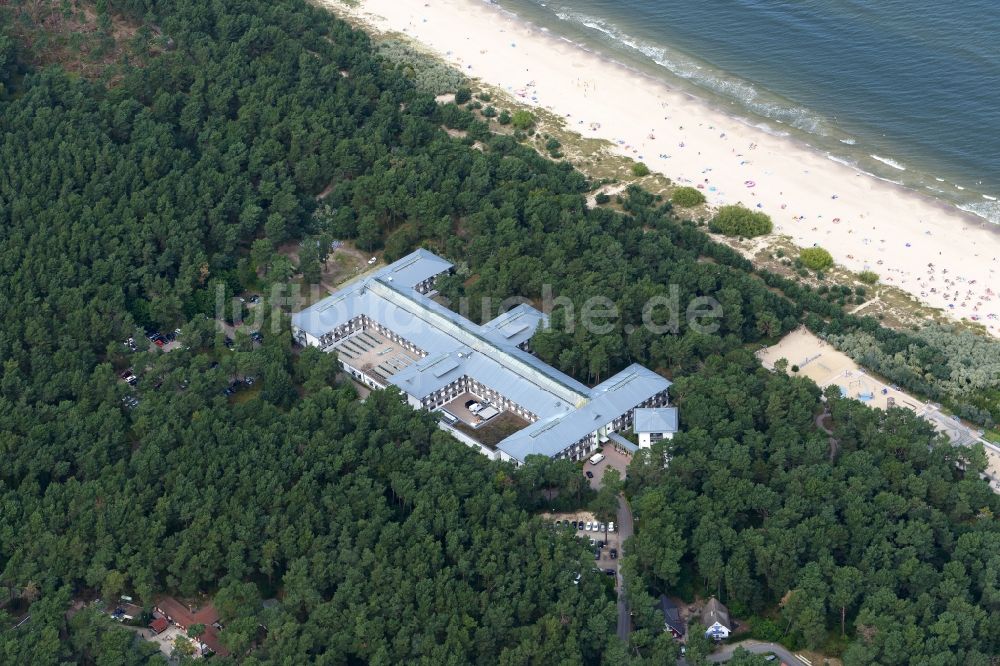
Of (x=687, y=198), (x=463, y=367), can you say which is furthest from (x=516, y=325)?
(x=687, y=198)

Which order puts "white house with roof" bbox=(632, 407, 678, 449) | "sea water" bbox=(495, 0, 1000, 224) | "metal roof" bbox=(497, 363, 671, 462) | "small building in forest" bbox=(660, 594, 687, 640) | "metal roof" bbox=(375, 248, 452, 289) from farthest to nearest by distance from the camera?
"sea water" bbox=(495, 0, 1000, 224), "metal roof" bbox=(375, 248, 452, 289), "white house with roof" bbox=(632, 407, 678, 449), "metal roof" bbox=(497, 363, 671, 462), "small building in forest" bbox=(660, 594, 687, 640)

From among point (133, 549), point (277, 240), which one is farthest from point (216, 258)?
point (133, 549)

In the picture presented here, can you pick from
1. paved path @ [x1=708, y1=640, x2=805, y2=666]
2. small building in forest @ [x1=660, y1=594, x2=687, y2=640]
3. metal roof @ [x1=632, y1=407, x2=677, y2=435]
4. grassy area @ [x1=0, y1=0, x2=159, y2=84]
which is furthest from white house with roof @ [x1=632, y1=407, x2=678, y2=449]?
grassy area @ [x1=0, y1=0, x2=159, y2=84]

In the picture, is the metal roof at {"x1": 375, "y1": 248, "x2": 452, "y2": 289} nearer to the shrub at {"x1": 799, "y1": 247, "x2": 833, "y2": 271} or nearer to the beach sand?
the beach sand

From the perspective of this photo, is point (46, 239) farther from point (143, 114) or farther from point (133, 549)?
point (133, 549)

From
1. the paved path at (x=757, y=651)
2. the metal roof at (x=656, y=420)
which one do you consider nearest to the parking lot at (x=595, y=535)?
the paved path at (x=757, y=651)

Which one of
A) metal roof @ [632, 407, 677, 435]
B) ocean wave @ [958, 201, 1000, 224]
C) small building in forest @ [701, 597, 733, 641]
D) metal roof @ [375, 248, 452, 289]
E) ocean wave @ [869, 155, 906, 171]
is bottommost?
small building in forest @ [701, 597, 733, 641]

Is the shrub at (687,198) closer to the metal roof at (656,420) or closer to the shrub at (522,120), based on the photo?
the shrub at (522,120)
